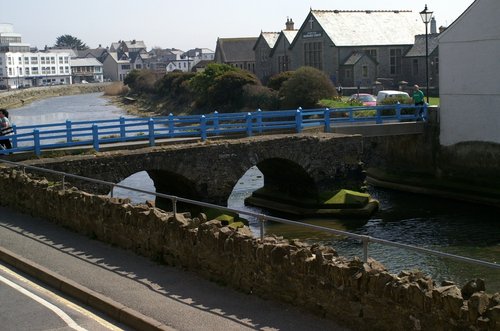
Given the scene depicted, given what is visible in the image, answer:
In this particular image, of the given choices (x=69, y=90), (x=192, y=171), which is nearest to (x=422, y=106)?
(x=192, y=171)

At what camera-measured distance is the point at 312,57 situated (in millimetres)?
76188

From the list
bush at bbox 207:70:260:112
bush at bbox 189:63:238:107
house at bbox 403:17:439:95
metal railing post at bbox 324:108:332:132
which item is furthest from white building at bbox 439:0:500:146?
house at bbox 403:17:439:95

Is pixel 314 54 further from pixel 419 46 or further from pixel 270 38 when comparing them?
pixel 270 38

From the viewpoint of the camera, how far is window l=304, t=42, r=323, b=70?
74.8 metres

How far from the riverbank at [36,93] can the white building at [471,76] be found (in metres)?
90.8

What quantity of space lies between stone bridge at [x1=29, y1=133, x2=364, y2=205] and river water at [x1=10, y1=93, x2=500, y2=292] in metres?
1.92

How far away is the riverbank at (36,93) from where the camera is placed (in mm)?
122438

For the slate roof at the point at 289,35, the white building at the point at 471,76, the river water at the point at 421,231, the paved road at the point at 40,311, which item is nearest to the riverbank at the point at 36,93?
the slate roof at the point at 289,35

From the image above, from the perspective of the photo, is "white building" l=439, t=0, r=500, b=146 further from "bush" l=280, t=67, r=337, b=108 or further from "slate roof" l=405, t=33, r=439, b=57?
"slate roof" l=405, t=33, r=439, b=57

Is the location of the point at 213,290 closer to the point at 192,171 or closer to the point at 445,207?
the point at 192,171

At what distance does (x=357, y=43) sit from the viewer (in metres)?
73.1

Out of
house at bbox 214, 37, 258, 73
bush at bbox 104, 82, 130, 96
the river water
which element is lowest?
the river water

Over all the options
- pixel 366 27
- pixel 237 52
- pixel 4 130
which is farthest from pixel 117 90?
pixel 4 130

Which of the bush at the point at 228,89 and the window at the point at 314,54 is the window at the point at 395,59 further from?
the bush at the point at 228,89
